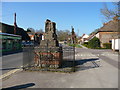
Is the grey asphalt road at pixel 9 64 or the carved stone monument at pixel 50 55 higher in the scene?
the carved stone monument at pixel 50 55

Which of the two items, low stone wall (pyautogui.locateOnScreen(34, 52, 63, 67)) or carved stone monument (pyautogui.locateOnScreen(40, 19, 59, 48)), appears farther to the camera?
carved stone monument (pyautogui.locateOnScreen(40, 19, 59, 48))

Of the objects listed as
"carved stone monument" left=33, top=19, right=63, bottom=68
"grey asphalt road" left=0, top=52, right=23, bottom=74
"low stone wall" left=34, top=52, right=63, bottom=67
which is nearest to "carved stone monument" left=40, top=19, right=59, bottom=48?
"carved stone monument" left=33, top=19, right=63, bottom=68

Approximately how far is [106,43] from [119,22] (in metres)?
15.9

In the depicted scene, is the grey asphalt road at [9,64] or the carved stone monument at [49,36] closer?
the grey asphalt road at [9,64]

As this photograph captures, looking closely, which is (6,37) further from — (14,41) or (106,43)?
(106,43)

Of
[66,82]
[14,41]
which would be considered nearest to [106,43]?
[14,41]

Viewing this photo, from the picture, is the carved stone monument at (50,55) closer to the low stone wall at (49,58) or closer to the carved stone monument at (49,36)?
the low stone wall at (49,58)

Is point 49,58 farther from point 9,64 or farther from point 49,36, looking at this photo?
point 9,64

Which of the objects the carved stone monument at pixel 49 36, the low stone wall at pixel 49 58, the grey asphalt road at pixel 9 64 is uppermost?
the carved stone monument at pixel 49 36

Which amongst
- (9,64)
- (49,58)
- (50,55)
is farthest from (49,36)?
(9,64)

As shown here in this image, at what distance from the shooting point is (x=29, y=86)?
220 inches

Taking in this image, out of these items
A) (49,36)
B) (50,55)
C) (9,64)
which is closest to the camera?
(50,55)

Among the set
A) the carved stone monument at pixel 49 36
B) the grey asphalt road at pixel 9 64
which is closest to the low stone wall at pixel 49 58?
the carved stone monument at pixel 49 36

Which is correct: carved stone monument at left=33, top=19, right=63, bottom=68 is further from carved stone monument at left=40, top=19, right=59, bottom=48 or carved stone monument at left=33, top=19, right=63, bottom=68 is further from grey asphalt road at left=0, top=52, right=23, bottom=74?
grey asphalt road at left=0, top=52, right=23, bottom=74
